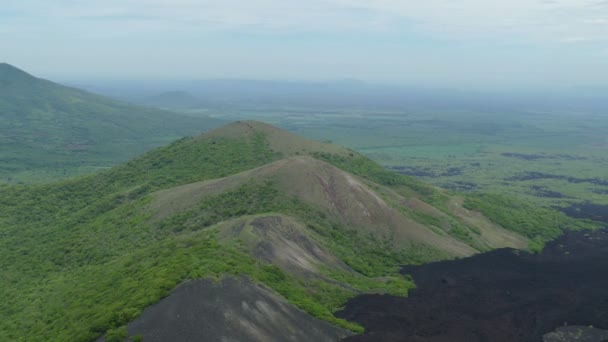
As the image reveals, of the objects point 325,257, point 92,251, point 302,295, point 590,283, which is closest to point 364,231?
point 325,257

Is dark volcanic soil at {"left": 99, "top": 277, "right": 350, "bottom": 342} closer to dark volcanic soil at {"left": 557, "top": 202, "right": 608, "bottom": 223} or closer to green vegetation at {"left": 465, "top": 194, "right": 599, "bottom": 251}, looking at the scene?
green vegetation at {"left": 465, "top": 194, "right": 599, "bottom": 251}

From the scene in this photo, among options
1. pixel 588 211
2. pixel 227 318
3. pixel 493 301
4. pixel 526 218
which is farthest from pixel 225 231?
pixel 588 211

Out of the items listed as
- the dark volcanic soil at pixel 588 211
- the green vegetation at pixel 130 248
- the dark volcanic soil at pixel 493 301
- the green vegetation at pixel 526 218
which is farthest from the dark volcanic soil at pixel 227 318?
the dark volcanic soil at pixel 588 211

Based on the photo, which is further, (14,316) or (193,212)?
(193,212)

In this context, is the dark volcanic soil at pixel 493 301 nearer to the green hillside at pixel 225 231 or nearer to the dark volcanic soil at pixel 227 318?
the green hillside at pixel 225 231

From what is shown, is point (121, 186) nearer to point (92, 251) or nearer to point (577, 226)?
point (92, 251)

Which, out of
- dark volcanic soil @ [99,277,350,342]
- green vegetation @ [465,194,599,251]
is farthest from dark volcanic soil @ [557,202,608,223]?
dark volcanic soil @ [99,277,350,342]
